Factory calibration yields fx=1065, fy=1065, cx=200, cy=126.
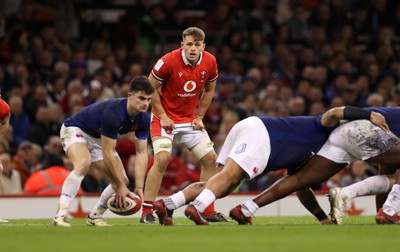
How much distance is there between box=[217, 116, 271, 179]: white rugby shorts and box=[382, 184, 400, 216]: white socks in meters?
1.33

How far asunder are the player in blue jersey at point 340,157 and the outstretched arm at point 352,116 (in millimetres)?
114

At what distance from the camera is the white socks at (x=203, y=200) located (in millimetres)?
10711

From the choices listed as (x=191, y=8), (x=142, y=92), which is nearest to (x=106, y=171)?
(x=142, y=92)

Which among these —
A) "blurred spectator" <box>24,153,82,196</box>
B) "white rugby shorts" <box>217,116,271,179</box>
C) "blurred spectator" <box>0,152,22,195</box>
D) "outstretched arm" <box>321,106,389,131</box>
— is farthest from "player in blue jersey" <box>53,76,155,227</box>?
"blurred spectator" <box>0,152,22,195</box>

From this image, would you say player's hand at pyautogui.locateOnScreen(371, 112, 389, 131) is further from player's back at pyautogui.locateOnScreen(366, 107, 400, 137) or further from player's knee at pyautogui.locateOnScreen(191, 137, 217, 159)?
player's knee at pyautogui.locateOnScreen(191, 137, 217, 159)

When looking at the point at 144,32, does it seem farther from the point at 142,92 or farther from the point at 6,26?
the point at 142,92

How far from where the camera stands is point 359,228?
10469mm

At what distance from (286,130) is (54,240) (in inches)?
120

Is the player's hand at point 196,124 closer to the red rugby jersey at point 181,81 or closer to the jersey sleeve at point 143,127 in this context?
the red rugby jersey at point 181,81

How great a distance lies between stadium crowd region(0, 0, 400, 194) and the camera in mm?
18703

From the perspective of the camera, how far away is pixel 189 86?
13.3 metres

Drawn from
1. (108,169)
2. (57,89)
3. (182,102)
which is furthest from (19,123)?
(108,169)

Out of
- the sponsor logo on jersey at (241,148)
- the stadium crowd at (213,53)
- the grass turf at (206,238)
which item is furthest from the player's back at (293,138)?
the stadium crowd at (213,53)

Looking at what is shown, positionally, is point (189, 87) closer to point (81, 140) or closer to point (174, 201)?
point (81, 140)
